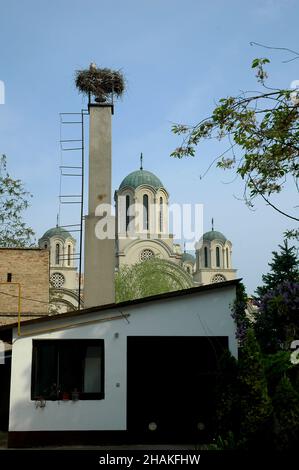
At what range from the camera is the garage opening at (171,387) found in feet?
41.9

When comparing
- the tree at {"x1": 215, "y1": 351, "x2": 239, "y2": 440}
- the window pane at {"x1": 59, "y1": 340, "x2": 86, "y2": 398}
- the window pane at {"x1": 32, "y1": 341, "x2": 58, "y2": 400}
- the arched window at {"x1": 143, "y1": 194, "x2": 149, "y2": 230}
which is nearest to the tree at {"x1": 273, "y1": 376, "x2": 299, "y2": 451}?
the tree at {"x1": 215, "y1": 351, "x2": 239, "y2": 440}

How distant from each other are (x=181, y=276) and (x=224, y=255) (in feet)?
57.3

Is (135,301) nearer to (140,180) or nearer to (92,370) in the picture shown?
(92,370)

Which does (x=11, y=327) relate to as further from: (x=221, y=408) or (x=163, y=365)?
(x=221, y=408)

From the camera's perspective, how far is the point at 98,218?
1859 centimetres

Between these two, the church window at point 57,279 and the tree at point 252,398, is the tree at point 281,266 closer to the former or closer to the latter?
the tree at point 252,398

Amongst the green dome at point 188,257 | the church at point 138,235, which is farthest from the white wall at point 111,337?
the green dome at point 188,257

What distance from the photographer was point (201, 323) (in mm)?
13367

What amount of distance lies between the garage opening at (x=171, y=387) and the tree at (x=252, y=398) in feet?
7.89

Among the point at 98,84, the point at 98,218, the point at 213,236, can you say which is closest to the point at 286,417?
the point at 98,218

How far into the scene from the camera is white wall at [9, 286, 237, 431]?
41.8 feet
